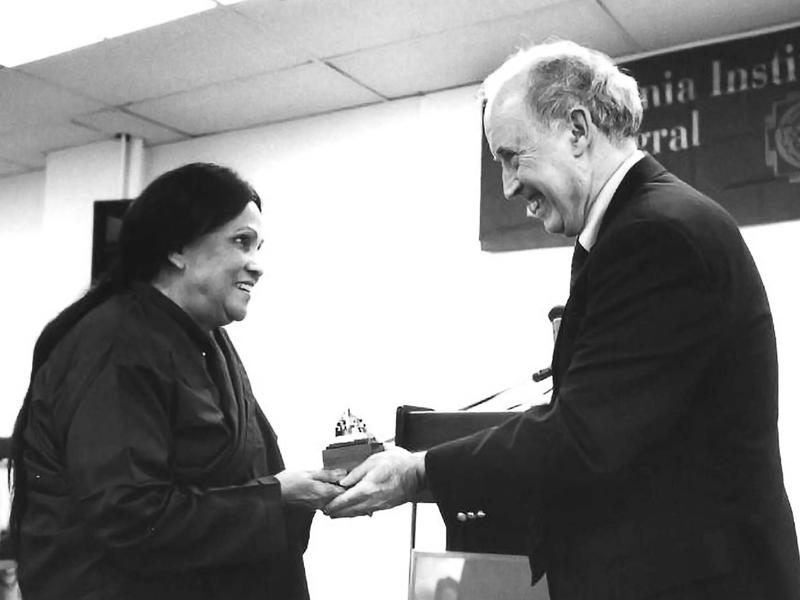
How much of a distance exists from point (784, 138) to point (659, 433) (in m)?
2.65

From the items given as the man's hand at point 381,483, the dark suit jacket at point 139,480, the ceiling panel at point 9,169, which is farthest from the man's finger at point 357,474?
the ceiling panel at point 9,169

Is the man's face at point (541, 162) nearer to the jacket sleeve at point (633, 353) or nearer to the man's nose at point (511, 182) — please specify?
the man's nose at point (511, 182)

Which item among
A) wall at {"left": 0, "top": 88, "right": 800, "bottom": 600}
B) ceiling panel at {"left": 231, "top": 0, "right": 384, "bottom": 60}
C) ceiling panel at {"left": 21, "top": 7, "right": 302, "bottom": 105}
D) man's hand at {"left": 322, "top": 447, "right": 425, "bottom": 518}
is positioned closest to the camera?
man's hand at {"left": 322, "top": 447, "right": 425, "bottom": 518}


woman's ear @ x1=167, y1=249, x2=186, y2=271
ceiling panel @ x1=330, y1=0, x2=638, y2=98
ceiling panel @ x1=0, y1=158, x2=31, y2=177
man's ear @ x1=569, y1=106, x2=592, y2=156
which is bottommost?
woman's ear @ x1=167, y1=249, x2=186, y2=271

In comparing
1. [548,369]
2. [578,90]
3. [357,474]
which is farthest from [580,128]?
[548,369]

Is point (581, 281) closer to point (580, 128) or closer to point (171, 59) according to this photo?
point (580, 128)

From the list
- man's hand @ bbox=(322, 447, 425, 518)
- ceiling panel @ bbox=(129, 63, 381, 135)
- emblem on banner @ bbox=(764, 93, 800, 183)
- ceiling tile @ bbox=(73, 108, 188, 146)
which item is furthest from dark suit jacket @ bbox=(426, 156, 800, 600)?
ceiling tile @ bbox=(73, 108, 188, 146)

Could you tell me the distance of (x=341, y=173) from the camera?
184 inches

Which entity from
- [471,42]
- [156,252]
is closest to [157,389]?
[156,252]

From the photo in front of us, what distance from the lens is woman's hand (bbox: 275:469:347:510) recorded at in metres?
1.63

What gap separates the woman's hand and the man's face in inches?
23.4

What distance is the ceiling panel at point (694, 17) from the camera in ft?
11.3

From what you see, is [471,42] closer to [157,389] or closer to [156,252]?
[156,252]

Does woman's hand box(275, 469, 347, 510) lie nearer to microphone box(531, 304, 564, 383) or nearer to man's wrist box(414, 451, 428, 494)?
man's wrist box(414, 451, 428, 494)
